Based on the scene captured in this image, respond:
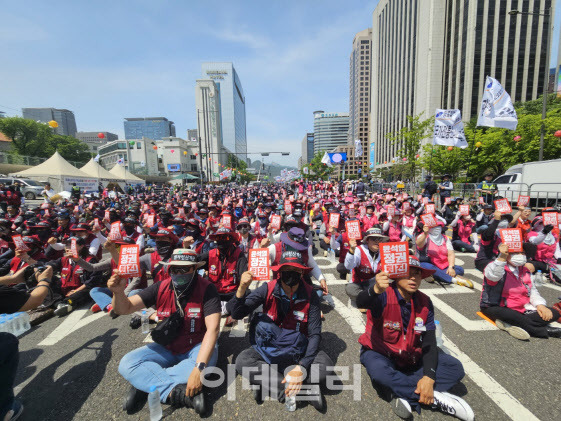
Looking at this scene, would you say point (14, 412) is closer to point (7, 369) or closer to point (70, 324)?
point (7, 369)

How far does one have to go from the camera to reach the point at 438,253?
19.6 ft

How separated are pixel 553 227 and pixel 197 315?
7608 mm

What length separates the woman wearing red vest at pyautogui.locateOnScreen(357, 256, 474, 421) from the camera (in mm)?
2588

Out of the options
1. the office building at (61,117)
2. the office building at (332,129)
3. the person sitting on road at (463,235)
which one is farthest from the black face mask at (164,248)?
the office building at (332,129)

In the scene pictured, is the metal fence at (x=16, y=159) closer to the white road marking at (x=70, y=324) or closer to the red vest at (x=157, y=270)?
the white road marking at (x=70, y=324)

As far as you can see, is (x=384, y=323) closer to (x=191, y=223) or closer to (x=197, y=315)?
(x=197, y=315)

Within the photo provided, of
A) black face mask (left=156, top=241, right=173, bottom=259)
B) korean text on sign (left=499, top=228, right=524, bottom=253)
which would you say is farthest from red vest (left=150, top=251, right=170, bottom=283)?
korean text on sign (left=499, top=228, right=524, bottom=253)

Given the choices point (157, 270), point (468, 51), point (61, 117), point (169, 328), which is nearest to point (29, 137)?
point (157, 270)

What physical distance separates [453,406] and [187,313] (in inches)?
118

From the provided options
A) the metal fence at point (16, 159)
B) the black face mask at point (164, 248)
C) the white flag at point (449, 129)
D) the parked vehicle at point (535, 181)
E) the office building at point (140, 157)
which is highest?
the office building at point (140, 157)

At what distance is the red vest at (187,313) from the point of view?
3.02m

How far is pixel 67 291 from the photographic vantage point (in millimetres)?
5234

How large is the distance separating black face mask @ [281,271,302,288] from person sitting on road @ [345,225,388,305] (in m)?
1.73

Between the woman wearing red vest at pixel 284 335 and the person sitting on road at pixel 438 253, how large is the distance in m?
4.05
